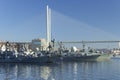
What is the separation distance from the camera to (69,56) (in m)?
157

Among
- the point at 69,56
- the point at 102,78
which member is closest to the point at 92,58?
the point at 69,56

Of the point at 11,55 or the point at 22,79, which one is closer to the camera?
the point at 22,79

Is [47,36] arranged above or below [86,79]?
above

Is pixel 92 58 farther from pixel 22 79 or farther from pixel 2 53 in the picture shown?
pixel 22 79

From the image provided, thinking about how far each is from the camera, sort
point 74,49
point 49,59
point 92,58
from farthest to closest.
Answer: point 74,49 < point 92,58 < point 49,59

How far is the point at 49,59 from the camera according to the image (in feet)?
393

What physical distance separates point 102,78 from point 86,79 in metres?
2.83

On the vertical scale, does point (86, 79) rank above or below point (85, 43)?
below

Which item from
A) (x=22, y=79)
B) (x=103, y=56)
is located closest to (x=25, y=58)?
(x=103, y=56)

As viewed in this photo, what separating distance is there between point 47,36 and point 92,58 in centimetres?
3306

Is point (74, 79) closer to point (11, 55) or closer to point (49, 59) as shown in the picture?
point (49, 59)

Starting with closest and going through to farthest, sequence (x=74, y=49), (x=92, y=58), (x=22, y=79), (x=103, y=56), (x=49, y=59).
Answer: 1. (x=22, y=79)
2. (x=49, y=59)
3. (x=92, y=58)
4. (x=103, y=56)
5. (x=74, y=49)

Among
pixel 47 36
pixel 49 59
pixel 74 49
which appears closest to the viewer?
pixel 49 59

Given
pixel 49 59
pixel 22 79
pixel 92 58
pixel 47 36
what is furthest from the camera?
pixel 92 58
